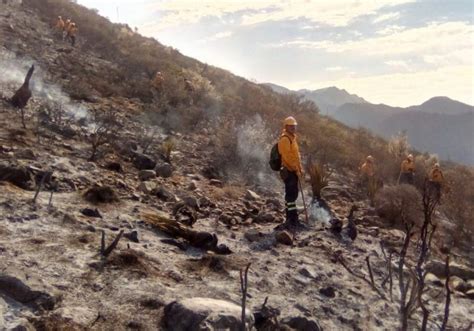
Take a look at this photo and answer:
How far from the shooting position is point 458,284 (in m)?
7.00

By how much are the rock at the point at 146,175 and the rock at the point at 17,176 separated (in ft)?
7.15

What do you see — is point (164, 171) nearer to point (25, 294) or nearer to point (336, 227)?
point (336, 227)

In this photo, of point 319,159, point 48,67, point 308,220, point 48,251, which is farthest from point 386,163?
point 48,251

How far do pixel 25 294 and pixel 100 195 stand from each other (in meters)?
2.77

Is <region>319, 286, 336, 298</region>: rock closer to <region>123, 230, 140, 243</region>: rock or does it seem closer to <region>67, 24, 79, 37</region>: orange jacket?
<region>123, 230, 140, 243</region>: rock

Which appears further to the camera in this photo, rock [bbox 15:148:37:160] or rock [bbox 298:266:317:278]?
rock [bbox 15:148:37:160]

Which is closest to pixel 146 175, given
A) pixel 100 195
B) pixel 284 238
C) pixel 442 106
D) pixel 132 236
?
pixel 100 195

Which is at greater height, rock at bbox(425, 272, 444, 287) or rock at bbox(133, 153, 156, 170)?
rock at bbox(133, 153, 156, 170)

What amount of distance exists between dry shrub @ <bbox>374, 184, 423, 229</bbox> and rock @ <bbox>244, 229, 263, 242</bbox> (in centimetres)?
373

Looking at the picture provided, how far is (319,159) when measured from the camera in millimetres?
14484

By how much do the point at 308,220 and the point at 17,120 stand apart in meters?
5.28

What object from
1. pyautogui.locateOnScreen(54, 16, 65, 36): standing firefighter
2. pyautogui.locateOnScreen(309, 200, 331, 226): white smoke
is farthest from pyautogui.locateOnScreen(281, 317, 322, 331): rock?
pyautogui.locateOnScreen(54, 16, 65, 36): standing firefighter

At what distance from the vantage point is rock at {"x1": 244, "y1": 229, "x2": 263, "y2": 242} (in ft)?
22.2

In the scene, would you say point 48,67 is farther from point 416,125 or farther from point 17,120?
point 416,125
